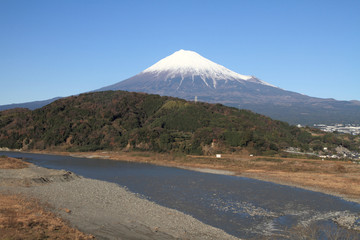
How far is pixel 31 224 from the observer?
701 inches

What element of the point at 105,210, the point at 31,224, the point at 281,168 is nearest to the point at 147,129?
the point at 281,168

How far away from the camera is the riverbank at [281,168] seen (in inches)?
1507

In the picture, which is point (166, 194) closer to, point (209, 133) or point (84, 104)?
point (209, 133)

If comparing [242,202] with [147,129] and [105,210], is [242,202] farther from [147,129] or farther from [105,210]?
[147,129]

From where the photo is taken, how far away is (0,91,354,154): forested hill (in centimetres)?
7094

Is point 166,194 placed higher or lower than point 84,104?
lower

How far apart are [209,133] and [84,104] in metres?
42.5

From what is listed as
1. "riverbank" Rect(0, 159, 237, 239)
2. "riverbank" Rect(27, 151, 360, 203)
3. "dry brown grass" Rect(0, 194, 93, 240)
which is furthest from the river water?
"dry brown grass" Rect(0, 194, 93, 240)

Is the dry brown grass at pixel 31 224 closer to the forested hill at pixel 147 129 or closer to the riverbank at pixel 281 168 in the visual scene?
the riverbank at pixel 281 168

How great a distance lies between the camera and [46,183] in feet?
113

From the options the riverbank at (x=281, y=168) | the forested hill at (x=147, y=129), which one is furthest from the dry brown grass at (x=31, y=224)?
the forested hill at (x=147, y=129)

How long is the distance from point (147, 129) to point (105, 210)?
54288 mm

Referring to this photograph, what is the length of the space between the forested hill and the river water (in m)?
24.9

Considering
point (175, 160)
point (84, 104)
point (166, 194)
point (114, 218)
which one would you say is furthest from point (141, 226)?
point (84, 104)
